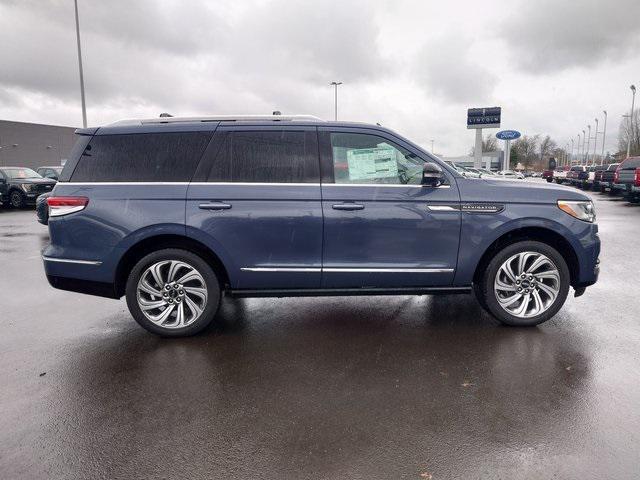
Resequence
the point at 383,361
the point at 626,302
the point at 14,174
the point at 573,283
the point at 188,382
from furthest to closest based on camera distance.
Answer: the point at 14,174 → the point at 626,302 → the point at 573,283 → the point at 383,361 → the point at 188,382

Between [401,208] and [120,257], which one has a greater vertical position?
[401,208]

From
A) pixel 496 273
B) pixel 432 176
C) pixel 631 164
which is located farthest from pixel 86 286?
pixel 631 164

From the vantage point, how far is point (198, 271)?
13.8 ft

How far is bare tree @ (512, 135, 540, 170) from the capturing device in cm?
11233

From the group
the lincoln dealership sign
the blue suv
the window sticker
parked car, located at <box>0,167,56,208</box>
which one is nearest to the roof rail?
the blue suv

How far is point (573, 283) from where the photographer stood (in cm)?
448

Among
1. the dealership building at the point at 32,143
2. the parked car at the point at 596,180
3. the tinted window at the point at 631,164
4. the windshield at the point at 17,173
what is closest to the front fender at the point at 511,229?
the tinted window at the point at 631,164

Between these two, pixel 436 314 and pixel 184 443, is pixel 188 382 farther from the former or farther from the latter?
pixel 436 314

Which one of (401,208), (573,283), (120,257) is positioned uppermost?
(401,208)

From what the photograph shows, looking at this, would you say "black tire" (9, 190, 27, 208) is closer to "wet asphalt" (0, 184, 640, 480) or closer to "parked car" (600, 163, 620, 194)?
"wet asphalt" (0, 184, 640, 480)

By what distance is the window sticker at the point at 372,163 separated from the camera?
4.26 m

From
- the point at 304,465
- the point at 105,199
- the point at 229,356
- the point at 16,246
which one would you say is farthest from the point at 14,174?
the point at 304,465

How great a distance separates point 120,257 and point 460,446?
127 inches

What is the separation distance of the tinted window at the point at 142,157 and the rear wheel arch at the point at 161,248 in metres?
0.56
